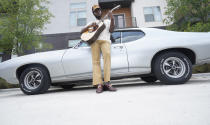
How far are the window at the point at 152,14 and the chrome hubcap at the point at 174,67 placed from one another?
10.4 meters

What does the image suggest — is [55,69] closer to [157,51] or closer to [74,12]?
[157,51]

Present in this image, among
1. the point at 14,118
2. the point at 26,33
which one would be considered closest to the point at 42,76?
the point at 14,118

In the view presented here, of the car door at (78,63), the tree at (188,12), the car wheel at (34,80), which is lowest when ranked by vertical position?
the car wheel at (34,80)

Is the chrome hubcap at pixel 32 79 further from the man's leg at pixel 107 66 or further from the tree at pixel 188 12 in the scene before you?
the tree at pixel 188 12

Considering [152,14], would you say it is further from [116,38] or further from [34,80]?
[34,80]

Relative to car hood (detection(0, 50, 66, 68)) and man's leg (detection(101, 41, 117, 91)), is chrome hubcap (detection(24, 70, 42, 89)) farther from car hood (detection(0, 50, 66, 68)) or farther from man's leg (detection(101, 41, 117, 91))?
man's leg (detection(101, 41, 117, 91))

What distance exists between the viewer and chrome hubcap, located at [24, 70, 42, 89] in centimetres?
250

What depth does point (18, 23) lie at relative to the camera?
21.7ft

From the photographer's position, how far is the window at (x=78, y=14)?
37.2 feet

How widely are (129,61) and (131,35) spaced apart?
60 cm

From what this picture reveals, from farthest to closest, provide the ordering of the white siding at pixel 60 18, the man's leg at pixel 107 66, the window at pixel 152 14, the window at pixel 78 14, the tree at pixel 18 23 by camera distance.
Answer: the window at pixel 152 14
the window at pixel 78 14
the white siding at pixel 60 18
the tree at pixel 18 23
the man's leg at pixel 107 66

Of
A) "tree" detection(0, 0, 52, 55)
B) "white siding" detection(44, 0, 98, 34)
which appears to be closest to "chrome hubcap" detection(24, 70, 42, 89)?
"tree" detection(0, 0, 52, 55)

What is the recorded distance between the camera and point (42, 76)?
2.43 metres

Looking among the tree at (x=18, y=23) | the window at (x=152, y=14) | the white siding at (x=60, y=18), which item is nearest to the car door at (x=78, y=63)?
the tree at (x=18, y=23)
